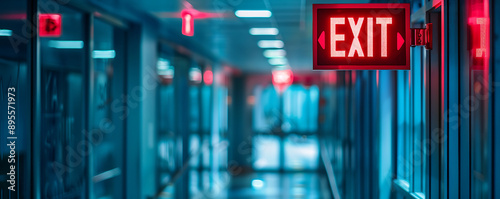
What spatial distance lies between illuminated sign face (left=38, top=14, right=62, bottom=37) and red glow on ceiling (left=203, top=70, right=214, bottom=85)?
23.3 ft

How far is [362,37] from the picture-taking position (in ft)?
9.72

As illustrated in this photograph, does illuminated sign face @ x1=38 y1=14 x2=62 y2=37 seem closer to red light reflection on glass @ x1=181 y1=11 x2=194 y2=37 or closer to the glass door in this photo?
the glass door

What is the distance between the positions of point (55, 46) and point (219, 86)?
9397mm

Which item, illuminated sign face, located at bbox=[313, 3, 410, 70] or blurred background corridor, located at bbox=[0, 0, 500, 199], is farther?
illuminated sign face, located at bbox=[313, 3, 410, 70]

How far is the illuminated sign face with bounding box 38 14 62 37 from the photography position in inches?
147

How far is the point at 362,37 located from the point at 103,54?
318 centimetres

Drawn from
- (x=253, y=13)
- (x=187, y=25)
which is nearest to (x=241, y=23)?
(x=253, y=13)

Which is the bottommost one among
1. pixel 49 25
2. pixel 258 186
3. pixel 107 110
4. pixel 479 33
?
pixel 258 186

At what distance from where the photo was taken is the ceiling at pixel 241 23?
4934 millimetres

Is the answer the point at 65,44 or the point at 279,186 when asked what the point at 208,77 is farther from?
the point at 65,44

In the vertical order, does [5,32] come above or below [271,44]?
below

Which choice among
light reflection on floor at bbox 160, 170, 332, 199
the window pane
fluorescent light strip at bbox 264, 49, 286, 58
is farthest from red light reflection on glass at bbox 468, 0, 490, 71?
the window pane

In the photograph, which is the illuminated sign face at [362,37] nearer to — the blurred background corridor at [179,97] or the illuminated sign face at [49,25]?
the blurred background corridor at [179,97]

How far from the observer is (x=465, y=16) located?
241 centimetres
